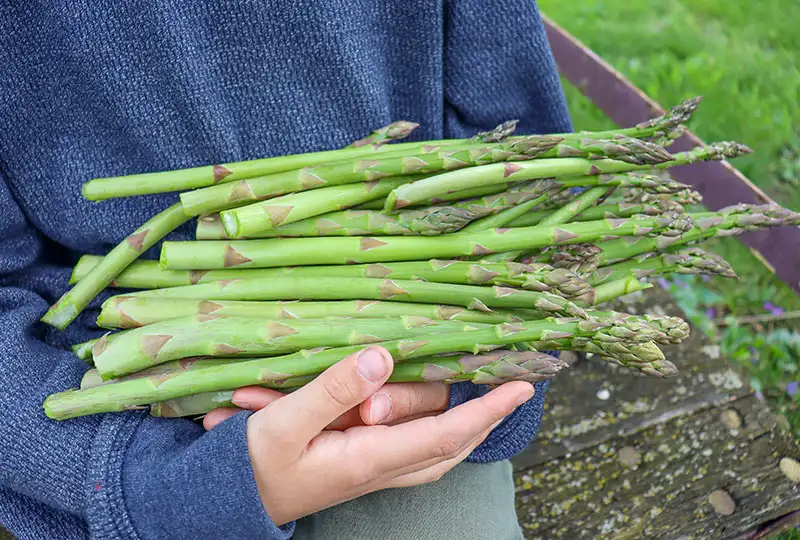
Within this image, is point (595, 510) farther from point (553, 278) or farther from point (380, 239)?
point (380, 239)

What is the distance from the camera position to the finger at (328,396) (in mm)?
1199

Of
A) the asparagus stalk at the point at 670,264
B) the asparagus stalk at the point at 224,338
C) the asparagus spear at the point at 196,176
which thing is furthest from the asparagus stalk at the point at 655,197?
the asparagus stalk at the point at 224,338

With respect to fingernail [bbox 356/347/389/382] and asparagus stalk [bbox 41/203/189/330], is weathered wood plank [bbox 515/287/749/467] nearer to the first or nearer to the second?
fingernail [bbox 356/347/389/382]

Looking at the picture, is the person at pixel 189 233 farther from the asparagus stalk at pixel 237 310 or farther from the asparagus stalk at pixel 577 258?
the asparagus stalk at pixel 577 258

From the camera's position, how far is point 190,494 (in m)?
1.25

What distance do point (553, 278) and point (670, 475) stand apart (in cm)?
93

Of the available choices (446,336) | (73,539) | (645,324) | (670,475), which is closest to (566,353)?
(670,475)

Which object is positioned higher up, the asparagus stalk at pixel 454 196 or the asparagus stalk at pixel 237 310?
the asparagus stalk at pixel 454 196

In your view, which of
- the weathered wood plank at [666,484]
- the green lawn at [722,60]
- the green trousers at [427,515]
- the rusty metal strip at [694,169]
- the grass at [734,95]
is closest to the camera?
the green trousers at [427,515]

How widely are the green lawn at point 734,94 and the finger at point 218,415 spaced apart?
6.35 feet

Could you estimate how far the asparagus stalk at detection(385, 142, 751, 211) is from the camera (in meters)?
1.43

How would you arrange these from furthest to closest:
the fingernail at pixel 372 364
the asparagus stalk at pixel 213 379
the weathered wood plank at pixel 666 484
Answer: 1. the weathered wood plank at pixel 666 484
2. the asparagus stalk at pixel 213 379
3. the fingernail at pixel 372 364

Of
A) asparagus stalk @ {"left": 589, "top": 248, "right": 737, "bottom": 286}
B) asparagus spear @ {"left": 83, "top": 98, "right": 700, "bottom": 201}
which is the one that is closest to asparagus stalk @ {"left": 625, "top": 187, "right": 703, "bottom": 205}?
asparagus stalk @ {"left": 589, "top": 248, "right": 737, "bottom": 286}

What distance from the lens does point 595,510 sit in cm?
190
